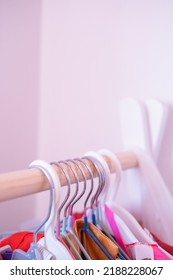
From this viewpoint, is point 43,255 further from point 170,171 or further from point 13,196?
point 170,171

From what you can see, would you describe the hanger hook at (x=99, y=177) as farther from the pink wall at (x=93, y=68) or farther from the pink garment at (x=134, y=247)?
the pink wall at (x=93, y=68)

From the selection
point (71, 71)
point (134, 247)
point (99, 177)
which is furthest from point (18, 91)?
point (134, 247)

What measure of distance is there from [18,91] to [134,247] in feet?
1.92

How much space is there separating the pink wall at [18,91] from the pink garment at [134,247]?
0.40 meters

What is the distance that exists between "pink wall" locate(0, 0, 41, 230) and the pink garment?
1.30 ft

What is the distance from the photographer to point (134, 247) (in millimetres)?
505

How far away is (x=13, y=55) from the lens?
2.81 feet

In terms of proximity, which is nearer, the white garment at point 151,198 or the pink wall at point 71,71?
the white garment at point 151,198

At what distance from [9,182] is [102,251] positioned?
21cm

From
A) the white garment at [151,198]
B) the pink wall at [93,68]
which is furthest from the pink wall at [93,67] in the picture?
the white garment at [151,198]

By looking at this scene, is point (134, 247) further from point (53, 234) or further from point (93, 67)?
point (93, 67)

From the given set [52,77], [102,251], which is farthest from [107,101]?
[102,251]

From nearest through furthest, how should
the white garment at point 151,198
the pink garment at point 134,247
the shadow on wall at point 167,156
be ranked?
the pink garment at point 134,247 < the white garment at point 151,198 < the shadow on wall at point 167,156

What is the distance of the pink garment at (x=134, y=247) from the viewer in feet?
1.60
